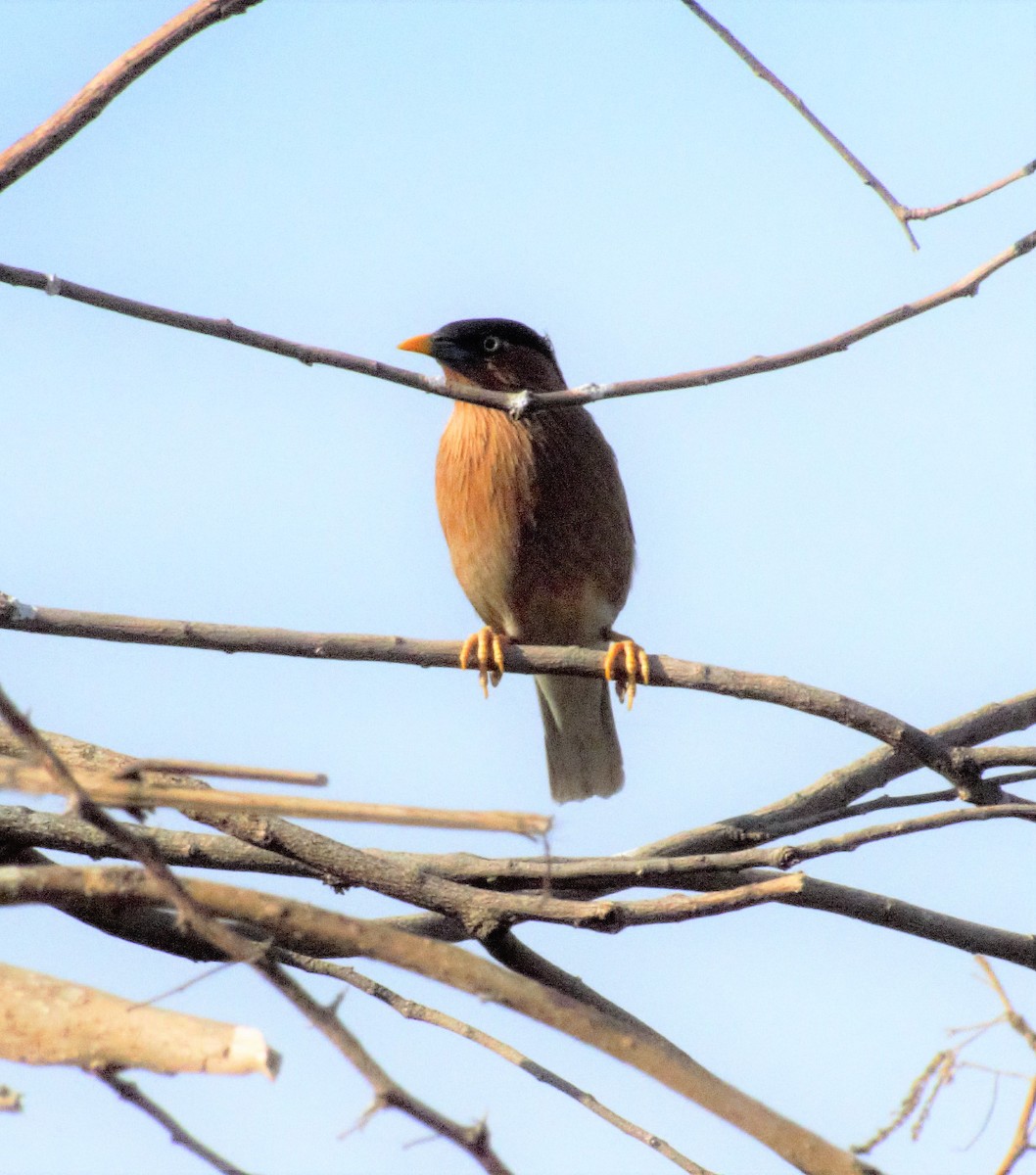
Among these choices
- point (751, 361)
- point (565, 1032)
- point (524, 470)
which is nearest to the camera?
point (565, 1032)

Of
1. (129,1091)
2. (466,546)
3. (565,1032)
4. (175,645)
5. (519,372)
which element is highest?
(519,372)

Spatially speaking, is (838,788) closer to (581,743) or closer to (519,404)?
(519,404)

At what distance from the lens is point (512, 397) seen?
2512 millimetres

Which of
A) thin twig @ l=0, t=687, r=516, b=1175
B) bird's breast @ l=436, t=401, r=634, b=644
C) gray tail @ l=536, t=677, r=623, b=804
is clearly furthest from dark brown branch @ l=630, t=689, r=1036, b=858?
gray tail @ l=536, t=677, r=623, b=804

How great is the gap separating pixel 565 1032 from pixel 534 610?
11.2 ft

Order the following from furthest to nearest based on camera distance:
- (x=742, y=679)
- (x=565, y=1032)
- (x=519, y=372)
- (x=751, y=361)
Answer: (x=519, y=372)
(x=742, y=679)
(x=751, y=361)
(x=565, y=1032)

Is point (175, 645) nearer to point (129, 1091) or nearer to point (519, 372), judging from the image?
point (129, 1091)

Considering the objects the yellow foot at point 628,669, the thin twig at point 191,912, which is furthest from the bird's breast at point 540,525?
the thin twig at point 191,912

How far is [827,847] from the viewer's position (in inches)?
97.7

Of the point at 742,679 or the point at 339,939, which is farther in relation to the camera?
the point at 742,679

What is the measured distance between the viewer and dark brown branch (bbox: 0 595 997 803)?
9.04 ft

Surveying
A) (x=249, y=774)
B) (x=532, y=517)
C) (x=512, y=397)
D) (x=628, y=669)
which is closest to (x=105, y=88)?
(x=512, y=397)

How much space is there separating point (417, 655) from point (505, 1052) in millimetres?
1033

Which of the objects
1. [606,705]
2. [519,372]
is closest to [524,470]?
[519,372]
